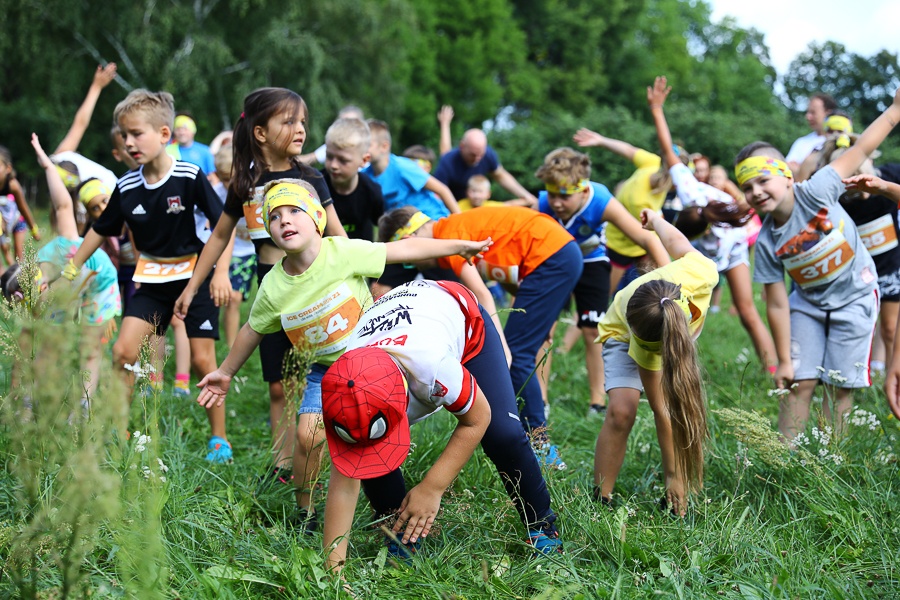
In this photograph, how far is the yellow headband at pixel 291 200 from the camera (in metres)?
3.52

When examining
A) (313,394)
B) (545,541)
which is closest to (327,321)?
(313,394)

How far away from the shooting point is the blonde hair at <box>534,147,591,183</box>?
5168 mm

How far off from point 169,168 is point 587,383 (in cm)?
366

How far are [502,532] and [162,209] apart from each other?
8.87 feet

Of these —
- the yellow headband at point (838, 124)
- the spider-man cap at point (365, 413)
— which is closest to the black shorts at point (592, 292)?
the yellow headband at point (838, 124)

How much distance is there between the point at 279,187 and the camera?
3580 mm

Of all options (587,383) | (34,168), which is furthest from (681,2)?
(587,383)

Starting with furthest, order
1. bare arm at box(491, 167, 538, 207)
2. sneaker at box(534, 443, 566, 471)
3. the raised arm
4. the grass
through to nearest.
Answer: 1. bare arm at box(491, 167, 538, 207)
2. the raised arm
3. sneaker at box(534, 443, 566, 471)
4. the grass

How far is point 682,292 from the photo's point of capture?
3.76 metres

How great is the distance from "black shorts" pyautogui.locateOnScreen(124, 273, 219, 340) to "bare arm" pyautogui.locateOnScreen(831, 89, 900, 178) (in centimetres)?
364

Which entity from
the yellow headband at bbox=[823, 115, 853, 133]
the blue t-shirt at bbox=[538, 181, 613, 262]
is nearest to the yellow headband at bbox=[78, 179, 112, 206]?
the blue t-shirt at bbox=[538, 181, 613, 262]

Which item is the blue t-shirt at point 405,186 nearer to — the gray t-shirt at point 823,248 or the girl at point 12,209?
the gray t-shirt at point 823,248

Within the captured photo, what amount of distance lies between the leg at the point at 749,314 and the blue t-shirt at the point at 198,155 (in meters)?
4.95

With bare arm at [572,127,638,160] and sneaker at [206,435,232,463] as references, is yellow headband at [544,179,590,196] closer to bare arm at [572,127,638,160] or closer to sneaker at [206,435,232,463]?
bare arm at [572,127,638,160]
